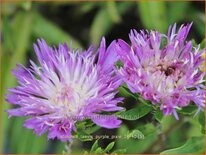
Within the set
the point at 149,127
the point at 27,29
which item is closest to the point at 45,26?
the point at 27,29

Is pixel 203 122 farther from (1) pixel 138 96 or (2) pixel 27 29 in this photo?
(2) pixel 27 29

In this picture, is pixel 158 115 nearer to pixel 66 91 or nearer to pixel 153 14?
pixel 66 91

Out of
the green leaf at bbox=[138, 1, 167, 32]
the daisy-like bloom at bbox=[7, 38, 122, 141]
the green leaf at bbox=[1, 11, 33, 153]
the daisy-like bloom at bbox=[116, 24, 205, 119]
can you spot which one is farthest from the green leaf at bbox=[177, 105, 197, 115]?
the green leaf at bbox=[1, 11, 33, 153]

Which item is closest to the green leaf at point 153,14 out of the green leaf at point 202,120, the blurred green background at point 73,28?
the blurred green background at point 73,28

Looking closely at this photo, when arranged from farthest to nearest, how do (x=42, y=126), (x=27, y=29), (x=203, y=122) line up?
(x=27, y=29) < (x=203, y=122) < (x=42, y=126)

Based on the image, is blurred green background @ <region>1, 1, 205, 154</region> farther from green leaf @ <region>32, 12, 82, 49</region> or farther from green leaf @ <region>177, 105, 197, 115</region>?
green leaf @ <region>177, 105, 197, 115</region>

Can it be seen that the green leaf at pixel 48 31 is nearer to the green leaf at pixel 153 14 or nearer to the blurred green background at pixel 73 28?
the blurred green background at pixel 73 28
